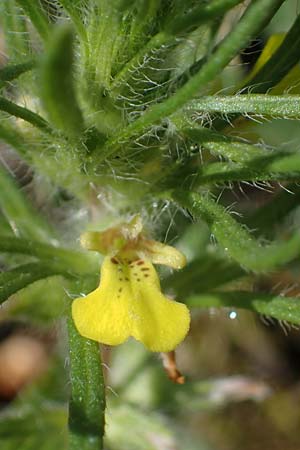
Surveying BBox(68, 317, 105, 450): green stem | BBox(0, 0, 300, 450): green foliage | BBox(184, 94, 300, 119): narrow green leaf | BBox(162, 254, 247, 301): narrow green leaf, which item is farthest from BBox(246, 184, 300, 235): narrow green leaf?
BBox(68, 317, 105, 450): green stem

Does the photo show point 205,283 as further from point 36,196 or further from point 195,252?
point 36,196

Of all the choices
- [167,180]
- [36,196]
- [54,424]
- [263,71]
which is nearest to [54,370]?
[54,424]

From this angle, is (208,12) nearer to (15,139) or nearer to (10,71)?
(10,71)

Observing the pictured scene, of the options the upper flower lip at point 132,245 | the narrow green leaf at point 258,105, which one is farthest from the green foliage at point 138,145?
the upper flower lip at point 132,245

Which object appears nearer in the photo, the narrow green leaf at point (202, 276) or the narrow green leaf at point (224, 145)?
the narrow green leaf at point (224, 145)

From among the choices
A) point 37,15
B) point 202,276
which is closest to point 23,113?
point 37,15

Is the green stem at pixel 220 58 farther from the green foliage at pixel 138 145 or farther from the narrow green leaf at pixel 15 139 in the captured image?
the narrow green leaf at pixel 15 139
